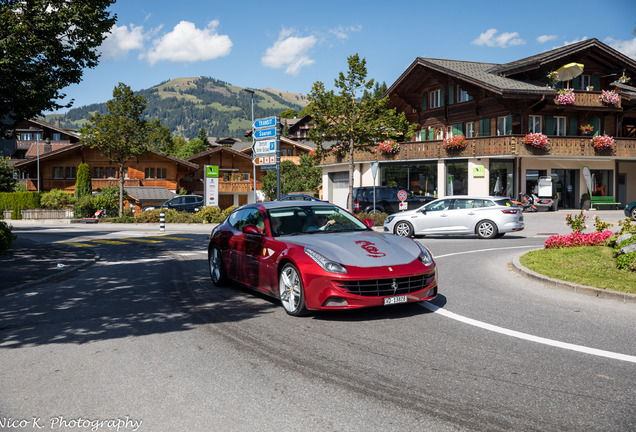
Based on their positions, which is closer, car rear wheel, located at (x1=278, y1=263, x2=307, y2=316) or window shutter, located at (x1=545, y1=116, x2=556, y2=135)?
car rear wheel, located at (x1=278, y1=263, x2=307, y2=316)

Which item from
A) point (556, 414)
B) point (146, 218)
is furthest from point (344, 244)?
point (146, 218)

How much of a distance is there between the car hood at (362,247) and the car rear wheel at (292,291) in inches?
14.6

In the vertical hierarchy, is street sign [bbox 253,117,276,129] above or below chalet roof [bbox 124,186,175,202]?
above

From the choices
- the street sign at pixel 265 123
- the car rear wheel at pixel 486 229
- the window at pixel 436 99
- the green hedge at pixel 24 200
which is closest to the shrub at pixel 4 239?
the car rear wheel at pixel 486 229

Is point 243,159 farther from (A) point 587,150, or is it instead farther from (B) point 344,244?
(B) point 344,244

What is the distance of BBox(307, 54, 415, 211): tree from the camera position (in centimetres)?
3084

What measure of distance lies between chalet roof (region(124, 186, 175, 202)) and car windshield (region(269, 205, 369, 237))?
50666 mm

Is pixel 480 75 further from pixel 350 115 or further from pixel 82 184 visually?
pixel 82 184

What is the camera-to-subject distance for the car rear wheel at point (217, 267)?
9227 mm

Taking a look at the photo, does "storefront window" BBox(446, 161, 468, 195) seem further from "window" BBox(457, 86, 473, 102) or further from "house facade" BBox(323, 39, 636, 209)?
"window" BBox(457, 86, 473, 102)

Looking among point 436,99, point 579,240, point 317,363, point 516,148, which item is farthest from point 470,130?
point 317,363

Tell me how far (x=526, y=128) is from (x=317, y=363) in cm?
3579

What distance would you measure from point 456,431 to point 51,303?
686cm

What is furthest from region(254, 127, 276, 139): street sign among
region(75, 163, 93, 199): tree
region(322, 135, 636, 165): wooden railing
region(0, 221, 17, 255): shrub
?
region(75, 163, 93, 199): tree
